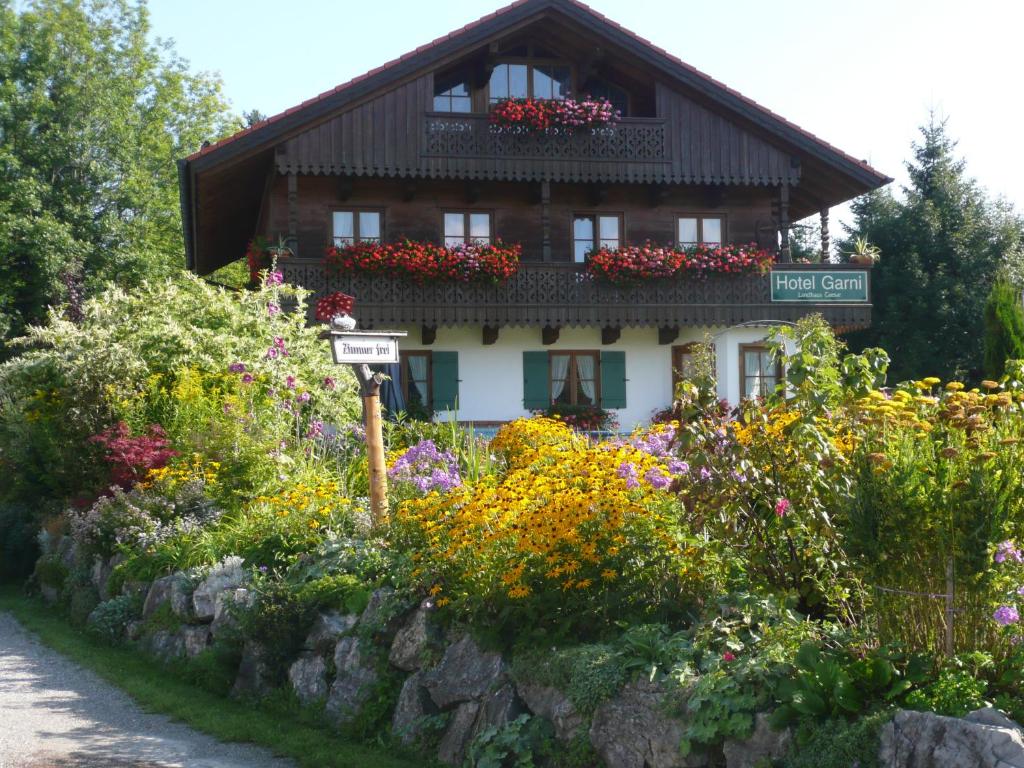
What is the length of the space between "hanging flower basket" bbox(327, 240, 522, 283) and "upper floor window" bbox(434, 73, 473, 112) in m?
3.26

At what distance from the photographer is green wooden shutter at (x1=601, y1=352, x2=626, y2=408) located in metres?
22.8

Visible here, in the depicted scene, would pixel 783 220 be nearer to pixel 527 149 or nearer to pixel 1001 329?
pixel 1001 329

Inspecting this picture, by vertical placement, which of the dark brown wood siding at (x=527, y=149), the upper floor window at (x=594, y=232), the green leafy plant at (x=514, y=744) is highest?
the dark brown wood siding at (x=527, y=149)

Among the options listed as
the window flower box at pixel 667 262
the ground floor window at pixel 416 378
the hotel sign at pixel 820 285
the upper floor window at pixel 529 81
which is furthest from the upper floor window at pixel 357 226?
the hotel sign at pixel 820 285

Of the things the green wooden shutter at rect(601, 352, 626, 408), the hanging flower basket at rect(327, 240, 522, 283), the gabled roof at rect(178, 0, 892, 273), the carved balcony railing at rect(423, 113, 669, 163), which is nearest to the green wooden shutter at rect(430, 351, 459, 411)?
the hanging flower basket at rect(327, 240, 522, 283)

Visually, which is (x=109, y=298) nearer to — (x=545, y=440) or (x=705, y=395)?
(x=545, y=440)

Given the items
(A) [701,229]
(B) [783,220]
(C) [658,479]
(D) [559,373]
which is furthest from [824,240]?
(C) [658,479]

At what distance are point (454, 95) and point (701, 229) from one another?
5567 mm

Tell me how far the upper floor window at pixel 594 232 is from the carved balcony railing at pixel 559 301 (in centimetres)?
184

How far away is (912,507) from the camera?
17.2 feet

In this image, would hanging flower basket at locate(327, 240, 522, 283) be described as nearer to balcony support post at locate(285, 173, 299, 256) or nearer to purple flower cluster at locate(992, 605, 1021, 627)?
balcony support post at locate(285, 173, 299, 256)

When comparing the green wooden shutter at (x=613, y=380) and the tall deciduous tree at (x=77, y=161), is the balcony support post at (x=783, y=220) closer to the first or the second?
the green wooden shutter at (x=613, y=380)

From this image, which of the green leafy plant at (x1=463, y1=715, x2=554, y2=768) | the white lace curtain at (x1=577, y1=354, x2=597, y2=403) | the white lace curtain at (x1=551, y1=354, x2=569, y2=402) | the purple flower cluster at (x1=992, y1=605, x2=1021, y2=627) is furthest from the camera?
the white lace curtain at (x1=577, y1=354, x2=597, y2=403)

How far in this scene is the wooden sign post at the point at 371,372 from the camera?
968 cm
